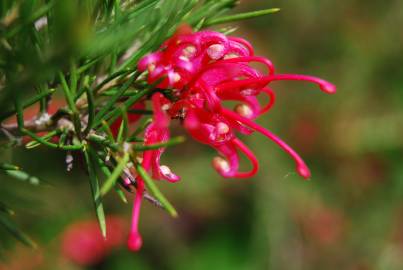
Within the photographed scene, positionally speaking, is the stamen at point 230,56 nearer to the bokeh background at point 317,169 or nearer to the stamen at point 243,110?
the stamen at point 243,110

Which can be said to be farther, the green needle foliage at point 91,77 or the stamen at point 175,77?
the stamen at point 175,77

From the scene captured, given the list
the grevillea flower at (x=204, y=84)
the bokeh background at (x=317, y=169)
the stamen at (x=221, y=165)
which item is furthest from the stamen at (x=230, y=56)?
the bokeh background at (x=317, y=169)

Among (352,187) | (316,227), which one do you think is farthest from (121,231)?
(352,187)

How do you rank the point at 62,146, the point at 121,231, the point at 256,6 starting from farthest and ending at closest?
the point at 256,6 < the point at 121,231 < the point at 62,146

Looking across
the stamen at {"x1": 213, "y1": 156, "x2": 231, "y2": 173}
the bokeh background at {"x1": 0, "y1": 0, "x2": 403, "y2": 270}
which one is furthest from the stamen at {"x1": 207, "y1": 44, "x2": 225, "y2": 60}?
the bokeh background at {"x1": 0, "y1": 0, "x2": 403, "y2": 270}

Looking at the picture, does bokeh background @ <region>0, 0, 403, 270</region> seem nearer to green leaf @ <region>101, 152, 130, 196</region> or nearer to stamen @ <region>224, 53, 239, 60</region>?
stamen @ <region>224, 53, 239, 60</region>

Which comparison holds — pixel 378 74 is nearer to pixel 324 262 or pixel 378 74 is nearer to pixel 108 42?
pixel 324 262
